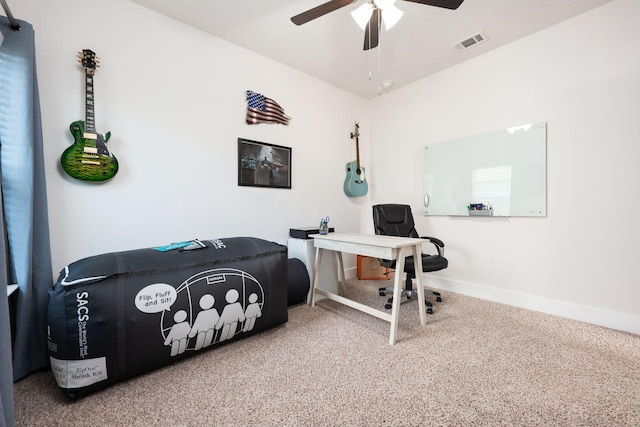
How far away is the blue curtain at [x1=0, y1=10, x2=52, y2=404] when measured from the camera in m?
1.46

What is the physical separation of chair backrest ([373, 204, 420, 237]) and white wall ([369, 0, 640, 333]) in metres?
0.60

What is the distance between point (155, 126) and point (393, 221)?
2426mm

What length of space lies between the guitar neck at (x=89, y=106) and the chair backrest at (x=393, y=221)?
2.50 meters

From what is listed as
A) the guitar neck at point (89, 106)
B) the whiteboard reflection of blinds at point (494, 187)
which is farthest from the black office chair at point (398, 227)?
the guitar neck at point (89, 106)

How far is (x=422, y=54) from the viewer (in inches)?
111

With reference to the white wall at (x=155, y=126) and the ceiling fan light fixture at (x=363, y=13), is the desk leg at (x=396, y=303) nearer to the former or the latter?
the white wall at (x=155, y=126)

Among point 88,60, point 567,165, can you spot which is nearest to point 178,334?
point 88,60

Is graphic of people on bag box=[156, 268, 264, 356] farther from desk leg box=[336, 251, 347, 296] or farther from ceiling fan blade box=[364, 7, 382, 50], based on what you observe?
ceiling fan blade box=[364, 7, 382, 50]

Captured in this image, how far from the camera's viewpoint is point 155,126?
7.14ft

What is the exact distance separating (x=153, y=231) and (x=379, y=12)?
7.79 feet

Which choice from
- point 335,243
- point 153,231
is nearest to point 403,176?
point 335,243

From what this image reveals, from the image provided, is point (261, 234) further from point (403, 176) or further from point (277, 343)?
point (403, 176)

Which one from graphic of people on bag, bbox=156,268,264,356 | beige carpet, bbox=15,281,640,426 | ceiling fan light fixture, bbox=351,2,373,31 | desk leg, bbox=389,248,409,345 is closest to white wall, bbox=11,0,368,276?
graphic of people on bag, bbox=156,268,264,356

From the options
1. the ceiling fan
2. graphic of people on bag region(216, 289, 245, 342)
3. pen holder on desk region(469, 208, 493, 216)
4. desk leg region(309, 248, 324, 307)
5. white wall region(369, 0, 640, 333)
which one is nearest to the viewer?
the ceiling fan
